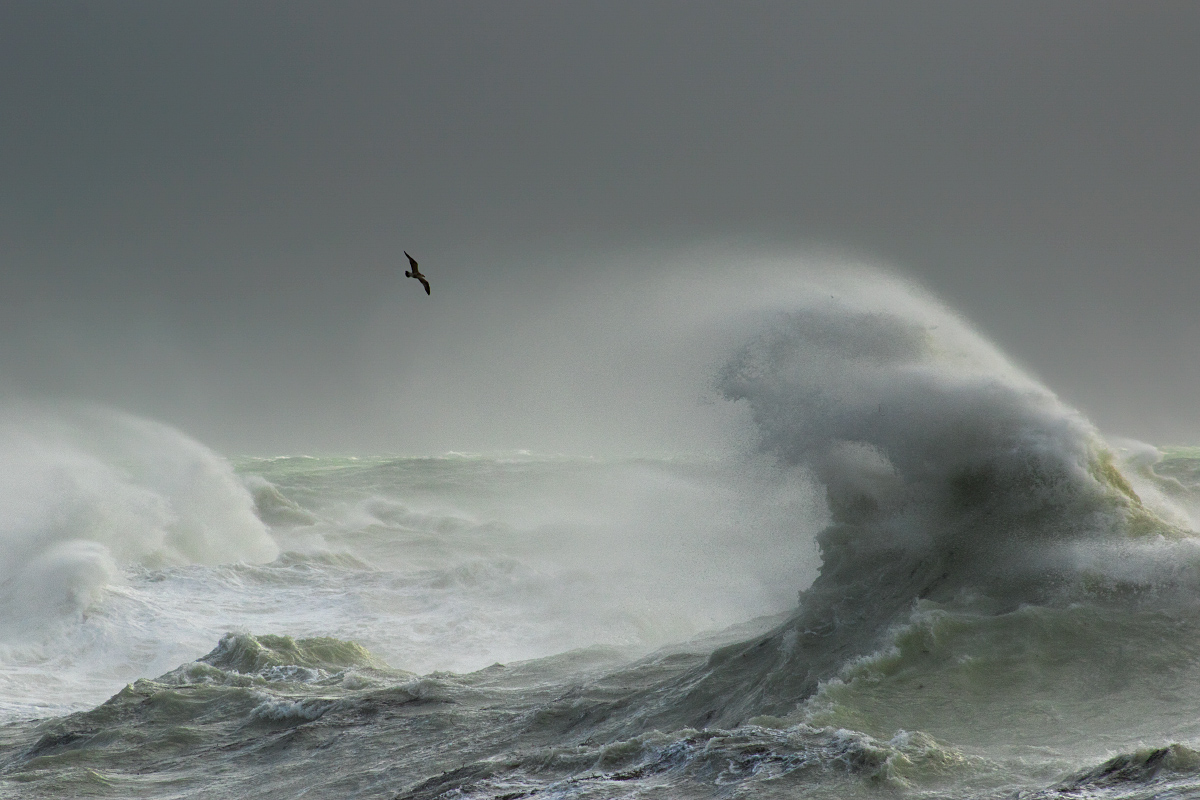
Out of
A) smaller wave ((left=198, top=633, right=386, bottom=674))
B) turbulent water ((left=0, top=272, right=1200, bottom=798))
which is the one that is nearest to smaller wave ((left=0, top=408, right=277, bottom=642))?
turbulent water ((left=0, top=272, right=1200, bottom=798))

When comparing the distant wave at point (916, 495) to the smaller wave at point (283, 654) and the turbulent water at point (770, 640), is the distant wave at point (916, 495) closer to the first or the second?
the turbulent water at point (770, 640)

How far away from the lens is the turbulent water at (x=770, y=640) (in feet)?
22.2

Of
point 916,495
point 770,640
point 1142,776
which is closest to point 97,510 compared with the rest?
point 770,640

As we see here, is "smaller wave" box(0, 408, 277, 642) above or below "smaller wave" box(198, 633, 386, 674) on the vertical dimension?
above

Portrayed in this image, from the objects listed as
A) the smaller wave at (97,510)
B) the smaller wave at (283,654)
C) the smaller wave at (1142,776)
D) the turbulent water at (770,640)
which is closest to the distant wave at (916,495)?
the turbulent water at (770,640)

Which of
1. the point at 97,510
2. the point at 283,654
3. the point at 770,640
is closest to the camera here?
the point at 770,640

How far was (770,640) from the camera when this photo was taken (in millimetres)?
9336

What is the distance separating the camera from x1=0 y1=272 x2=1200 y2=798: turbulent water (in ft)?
22.2

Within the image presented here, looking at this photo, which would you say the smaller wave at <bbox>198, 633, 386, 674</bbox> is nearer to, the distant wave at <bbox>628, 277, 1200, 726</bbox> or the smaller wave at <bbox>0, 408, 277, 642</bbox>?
the smaller wave at <bbox>0, 408, 277, 642</bbox>

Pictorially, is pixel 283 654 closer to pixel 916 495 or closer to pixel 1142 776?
pixel 916 495

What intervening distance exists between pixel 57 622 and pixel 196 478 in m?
12.0

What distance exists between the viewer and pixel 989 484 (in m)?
10.0

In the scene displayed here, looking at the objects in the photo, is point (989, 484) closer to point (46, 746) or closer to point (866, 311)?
point (866, 311)

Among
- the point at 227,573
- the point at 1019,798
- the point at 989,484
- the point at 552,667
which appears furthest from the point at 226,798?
the point at 227,573
